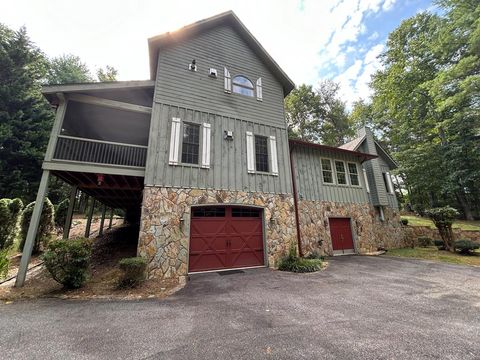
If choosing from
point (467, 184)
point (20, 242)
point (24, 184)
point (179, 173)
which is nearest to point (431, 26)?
point (467, 184)

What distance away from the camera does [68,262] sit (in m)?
5.64

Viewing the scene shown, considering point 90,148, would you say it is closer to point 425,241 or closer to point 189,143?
point 189,143

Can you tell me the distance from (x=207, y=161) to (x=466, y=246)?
13865 mm

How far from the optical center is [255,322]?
3750mm

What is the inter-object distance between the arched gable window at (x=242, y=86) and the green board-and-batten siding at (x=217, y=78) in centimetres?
21

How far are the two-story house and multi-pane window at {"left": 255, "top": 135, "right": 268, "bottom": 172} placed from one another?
0.17 feet

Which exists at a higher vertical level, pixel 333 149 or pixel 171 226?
pixel 333 149

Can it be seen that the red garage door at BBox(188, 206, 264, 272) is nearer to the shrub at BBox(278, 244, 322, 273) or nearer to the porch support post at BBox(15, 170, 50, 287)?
the shrub at BBox(278, 244, 322, 273)

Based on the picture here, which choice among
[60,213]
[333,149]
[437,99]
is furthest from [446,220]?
[60,213]

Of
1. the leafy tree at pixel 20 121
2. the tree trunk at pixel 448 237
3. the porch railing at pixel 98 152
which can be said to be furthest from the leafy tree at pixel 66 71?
the tree trunk at pixel 448 237

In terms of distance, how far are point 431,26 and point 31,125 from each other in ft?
116

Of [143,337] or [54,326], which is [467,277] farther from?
[54,326]

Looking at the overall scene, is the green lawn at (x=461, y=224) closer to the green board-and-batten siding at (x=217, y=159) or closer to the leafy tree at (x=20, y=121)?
the green board-and-batten siding at (x=217, y=159)

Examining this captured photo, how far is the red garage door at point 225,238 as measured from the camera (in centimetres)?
779
